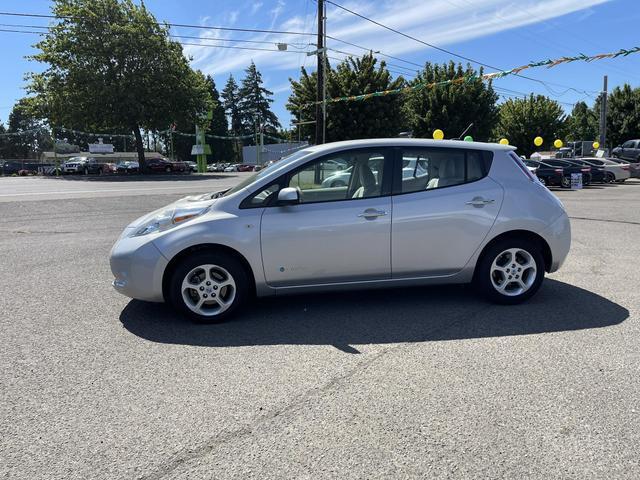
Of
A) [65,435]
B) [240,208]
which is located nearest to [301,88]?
[240,208]

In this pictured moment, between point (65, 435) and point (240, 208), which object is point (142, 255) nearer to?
point (240, 208)

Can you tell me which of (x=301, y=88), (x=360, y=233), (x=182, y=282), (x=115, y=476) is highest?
(x=301, y=88)

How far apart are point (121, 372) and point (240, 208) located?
1.72 metres

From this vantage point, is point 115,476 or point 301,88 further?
point 301,88

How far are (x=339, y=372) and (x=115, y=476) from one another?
1608 mm

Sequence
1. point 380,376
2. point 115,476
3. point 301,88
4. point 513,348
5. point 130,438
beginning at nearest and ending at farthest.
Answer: point 115,476 → point 130,438 → point 380,376 → point 513,348 → point 301,88

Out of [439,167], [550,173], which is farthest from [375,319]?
[550,173]

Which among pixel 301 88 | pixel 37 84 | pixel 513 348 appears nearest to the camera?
pixel 513 348

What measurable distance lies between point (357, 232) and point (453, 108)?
1402 inches

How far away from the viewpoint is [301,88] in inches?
1323

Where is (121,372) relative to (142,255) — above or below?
below

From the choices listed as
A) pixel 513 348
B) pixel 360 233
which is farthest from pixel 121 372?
pixel 513 348

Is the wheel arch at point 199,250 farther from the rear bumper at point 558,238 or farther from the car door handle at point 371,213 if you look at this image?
the rear bumper at point 558,238

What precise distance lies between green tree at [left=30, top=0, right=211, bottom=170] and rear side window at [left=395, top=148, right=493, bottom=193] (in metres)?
36.1
